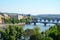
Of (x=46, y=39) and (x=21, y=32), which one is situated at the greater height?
(x=46, y=39)

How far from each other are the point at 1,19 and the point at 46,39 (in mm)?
24198

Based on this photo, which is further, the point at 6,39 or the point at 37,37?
the point at 6,39

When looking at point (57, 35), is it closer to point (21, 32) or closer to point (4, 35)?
point (4, 35)

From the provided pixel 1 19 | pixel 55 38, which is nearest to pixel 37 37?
pixel 55 38

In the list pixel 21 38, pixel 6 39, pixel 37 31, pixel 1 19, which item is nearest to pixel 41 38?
pixel 37 31

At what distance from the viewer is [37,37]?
892 cm

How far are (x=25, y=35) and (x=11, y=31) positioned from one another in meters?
1.48

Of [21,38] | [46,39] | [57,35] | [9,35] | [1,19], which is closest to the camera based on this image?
[46,39]

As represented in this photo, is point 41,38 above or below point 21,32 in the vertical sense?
above

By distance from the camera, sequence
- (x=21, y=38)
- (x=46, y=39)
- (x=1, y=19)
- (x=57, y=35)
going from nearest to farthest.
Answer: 1. (x=46, y=39)
2. (x=57, y=35)
3. (x=21, y=38)
4. (x=1, y=19)

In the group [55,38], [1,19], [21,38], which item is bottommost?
[1,19]

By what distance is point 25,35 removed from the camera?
1225 cm

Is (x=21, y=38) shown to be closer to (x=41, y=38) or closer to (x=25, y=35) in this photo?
(x=25, y=35)

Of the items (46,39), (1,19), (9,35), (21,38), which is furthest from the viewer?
(1,19)
